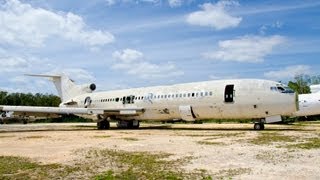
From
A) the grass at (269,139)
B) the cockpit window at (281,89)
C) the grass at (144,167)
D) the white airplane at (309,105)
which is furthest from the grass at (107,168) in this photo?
the white airplane at (309,105)

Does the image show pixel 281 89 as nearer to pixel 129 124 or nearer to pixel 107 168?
pixel 129 124

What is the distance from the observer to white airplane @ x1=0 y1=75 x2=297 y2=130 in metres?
27.7

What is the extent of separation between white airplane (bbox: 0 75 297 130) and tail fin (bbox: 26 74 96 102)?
4144 mm

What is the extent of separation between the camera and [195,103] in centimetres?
3083

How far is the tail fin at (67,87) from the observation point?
46719mm

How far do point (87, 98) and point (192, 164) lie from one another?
33.0 m

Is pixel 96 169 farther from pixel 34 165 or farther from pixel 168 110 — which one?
pixel 168 110

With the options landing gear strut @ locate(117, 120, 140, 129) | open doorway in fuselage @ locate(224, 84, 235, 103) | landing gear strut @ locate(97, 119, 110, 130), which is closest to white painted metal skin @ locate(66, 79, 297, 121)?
open doorway in fuselage @ locate(224, 84, 235, 103)

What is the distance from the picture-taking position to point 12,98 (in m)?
105

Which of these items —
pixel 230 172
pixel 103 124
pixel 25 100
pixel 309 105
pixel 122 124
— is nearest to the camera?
pixel 230 172

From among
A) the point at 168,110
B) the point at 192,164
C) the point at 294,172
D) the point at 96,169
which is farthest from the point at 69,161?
the point at 168,110

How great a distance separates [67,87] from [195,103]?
2218 cm

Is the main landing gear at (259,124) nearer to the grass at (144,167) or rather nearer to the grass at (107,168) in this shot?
the grass at (144,167)

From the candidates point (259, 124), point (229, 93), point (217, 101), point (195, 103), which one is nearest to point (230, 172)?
point (229, 93)
